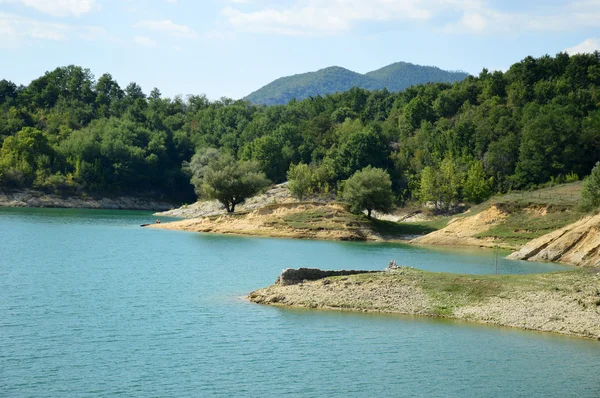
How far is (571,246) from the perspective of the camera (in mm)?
58000

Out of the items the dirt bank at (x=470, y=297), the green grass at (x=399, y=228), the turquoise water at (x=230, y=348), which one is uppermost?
the green grass at (x=399, y=228)

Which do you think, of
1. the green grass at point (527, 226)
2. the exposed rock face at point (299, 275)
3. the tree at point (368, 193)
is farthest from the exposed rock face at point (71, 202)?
the exposed rock face at point (299, 275)

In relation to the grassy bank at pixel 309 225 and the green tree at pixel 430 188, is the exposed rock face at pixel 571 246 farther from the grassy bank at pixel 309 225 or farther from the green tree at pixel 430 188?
the green tree at pixel 430 188

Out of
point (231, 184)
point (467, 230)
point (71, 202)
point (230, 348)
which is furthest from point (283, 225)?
point (71, 202)

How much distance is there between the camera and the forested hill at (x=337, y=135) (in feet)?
344

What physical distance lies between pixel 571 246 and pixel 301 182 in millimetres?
61239

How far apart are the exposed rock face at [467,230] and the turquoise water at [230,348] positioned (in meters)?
33.8

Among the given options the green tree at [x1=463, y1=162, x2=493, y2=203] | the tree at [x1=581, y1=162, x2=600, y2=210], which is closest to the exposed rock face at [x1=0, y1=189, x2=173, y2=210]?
the green tree at [x1=463, y1=162, x2=493, y2=203]

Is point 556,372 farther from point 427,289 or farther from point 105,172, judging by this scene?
point 105,172

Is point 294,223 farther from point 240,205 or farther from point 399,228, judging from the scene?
point 240,205

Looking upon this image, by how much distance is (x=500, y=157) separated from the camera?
354ft

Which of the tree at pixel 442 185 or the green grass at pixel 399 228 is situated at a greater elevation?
the tree at pixel 442 185

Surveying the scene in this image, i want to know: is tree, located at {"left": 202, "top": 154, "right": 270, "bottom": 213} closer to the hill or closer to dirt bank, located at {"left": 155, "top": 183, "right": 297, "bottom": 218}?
dirt bank, located at {"left": 155, "top": 183, "right": 297, "bottom": 218}

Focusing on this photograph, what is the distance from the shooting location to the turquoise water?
24.9 metres
